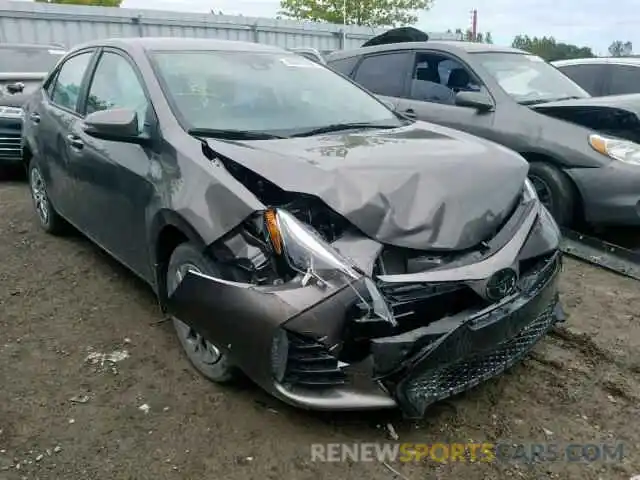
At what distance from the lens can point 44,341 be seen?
3.26 meters

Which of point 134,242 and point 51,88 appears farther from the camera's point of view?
point 51,88

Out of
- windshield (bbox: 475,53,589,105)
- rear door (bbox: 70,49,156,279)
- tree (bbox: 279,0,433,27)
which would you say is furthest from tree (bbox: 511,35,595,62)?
rear door (bbox: 70,49,156,279)

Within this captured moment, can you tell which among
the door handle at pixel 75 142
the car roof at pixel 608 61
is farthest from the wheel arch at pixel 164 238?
the car roof at pixel 608 61

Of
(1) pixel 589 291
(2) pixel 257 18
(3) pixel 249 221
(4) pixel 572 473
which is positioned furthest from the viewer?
(2) pixel 257 18

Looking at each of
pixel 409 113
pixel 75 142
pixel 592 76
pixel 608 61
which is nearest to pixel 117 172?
pixel 75 142

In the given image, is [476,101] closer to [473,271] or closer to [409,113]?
[409,113]

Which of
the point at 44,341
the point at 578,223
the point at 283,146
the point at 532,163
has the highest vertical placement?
the point at 283,146

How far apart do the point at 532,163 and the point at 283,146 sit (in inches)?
105

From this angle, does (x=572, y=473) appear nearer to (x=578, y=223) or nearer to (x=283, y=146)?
(x=283, y=146)

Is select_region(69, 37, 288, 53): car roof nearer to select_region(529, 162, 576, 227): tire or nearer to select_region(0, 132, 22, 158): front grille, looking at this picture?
select_region(529, 162, 576, 227): tire

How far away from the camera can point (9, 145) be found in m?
6.94

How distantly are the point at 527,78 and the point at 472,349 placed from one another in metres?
4.03

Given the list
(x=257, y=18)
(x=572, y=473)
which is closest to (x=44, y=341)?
(x=572, y=473)

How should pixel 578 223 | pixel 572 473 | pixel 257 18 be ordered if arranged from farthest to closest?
1. pixel 257 18
2. pixel 578 223
3. pixel 572 473
